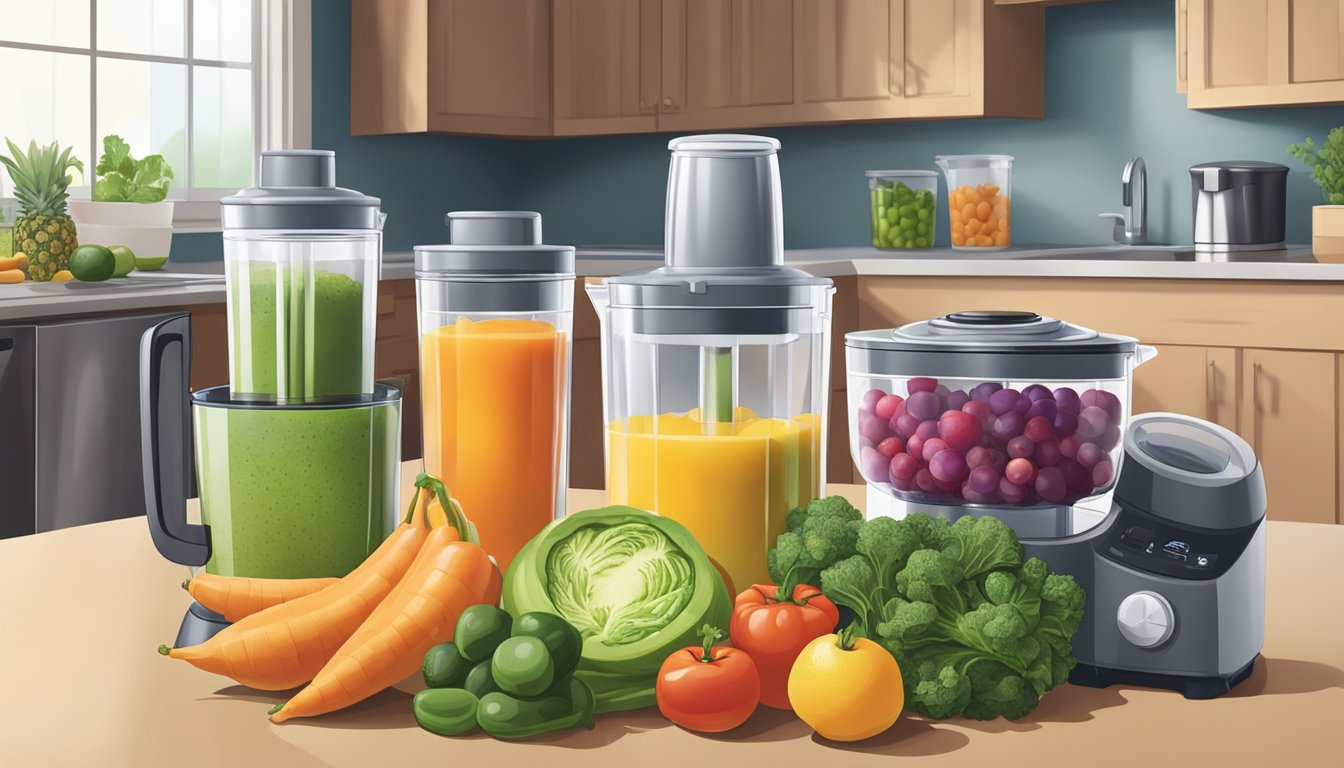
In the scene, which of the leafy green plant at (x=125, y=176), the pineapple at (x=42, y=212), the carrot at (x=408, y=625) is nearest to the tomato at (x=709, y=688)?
the carrot at (x=408, y=625)

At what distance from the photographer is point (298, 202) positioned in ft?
2.82

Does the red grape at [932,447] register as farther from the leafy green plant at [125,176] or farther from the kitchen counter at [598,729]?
the leafy green plant at [125,176]

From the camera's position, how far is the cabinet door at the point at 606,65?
442 cm

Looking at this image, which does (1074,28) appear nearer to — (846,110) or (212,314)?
(846,110)

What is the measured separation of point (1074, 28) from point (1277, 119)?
61cm

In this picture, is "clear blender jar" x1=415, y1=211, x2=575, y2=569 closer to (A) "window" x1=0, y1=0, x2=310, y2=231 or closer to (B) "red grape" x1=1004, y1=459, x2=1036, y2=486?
(B) "red grape" x1=1004, y1=459, x2=1036, y2=486

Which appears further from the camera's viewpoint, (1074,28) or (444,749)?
(1074,28)

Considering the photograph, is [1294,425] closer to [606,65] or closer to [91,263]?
[606,65]

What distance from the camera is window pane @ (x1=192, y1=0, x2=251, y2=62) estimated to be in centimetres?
421

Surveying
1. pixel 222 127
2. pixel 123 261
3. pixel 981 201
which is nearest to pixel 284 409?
pixel 123 261

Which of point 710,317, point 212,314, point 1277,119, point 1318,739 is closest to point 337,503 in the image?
point 710,317

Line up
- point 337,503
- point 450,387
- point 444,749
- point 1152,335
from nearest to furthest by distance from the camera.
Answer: point 444,749
point 337,503
point 450,387
point 1152,335

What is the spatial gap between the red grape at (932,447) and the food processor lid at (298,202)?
0.37 meters

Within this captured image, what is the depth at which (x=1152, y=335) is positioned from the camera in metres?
3.26
